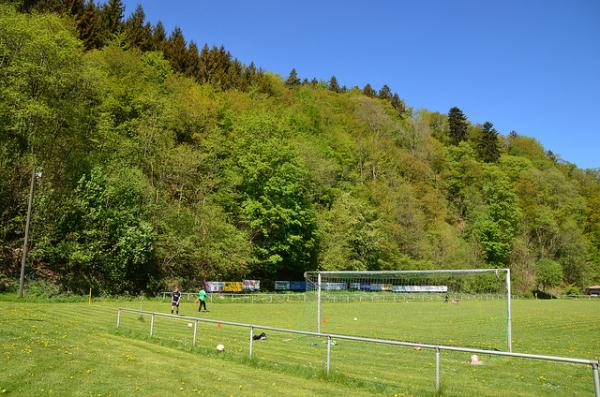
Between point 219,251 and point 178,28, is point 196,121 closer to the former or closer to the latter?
point 219,251

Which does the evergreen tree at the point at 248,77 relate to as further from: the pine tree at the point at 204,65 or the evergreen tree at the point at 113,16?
the evergreen tree at the point at 113,16

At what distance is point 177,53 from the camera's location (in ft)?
299

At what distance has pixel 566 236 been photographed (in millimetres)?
100438

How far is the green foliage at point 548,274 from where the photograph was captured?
91000 mm

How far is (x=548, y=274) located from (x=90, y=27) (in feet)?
300

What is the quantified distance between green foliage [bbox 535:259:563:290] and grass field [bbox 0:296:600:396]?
253ft

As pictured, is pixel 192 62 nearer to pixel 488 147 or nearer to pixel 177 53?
pixel 177 53

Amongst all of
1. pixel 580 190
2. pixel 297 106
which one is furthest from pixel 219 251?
pixel 580 190

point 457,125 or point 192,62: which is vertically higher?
point 457,125

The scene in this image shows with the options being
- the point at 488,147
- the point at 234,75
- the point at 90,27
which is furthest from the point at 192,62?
the point at 488,147

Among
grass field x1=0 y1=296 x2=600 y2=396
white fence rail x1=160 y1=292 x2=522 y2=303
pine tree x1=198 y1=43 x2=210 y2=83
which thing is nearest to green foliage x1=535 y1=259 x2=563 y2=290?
white fence rail x1=160 y1=292 x2=522 y2=303

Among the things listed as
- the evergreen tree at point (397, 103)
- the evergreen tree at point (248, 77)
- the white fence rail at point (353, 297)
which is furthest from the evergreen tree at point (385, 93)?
the white fence rail at point (353, 297)

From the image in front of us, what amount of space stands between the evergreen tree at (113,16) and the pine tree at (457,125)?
101 m

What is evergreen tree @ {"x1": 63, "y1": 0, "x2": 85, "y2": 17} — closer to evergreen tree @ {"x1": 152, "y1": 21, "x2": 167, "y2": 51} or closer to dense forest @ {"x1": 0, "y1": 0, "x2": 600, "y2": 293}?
dense forest @ {"x1": 0, "y1": 0, "x2": 600, "y2": 293}
